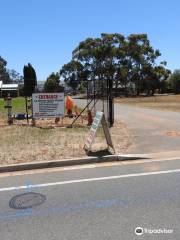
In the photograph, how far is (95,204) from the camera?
607 cm

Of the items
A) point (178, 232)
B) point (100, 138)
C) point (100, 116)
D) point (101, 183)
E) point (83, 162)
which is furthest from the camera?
point (100, 138)

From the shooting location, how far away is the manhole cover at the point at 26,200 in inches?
243

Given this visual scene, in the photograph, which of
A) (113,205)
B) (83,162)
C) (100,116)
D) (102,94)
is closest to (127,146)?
(100,116)

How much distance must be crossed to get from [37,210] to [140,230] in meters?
1.66

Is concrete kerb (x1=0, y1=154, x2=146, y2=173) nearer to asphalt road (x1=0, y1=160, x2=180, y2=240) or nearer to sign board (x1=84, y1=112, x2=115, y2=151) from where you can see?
asphalt road (x1=0, y1=160, x2=180, y2=240)

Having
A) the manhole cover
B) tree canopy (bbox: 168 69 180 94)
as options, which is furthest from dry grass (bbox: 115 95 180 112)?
tree canopy (bbox: 168 69 180 94)

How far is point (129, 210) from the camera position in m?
5.72

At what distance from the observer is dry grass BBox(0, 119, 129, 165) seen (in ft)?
32.6

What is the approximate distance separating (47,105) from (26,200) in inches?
429

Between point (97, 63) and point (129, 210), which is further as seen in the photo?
point (97, 63)

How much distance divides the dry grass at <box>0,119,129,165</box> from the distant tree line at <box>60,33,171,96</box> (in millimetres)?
62807

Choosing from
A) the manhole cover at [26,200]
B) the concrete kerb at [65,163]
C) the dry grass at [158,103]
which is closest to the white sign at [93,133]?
the concrete kerb at [65,163]

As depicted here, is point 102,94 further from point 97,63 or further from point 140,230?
point 97,63

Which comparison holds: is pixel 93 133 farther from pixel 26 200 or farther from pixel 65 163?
pixel 26 200
